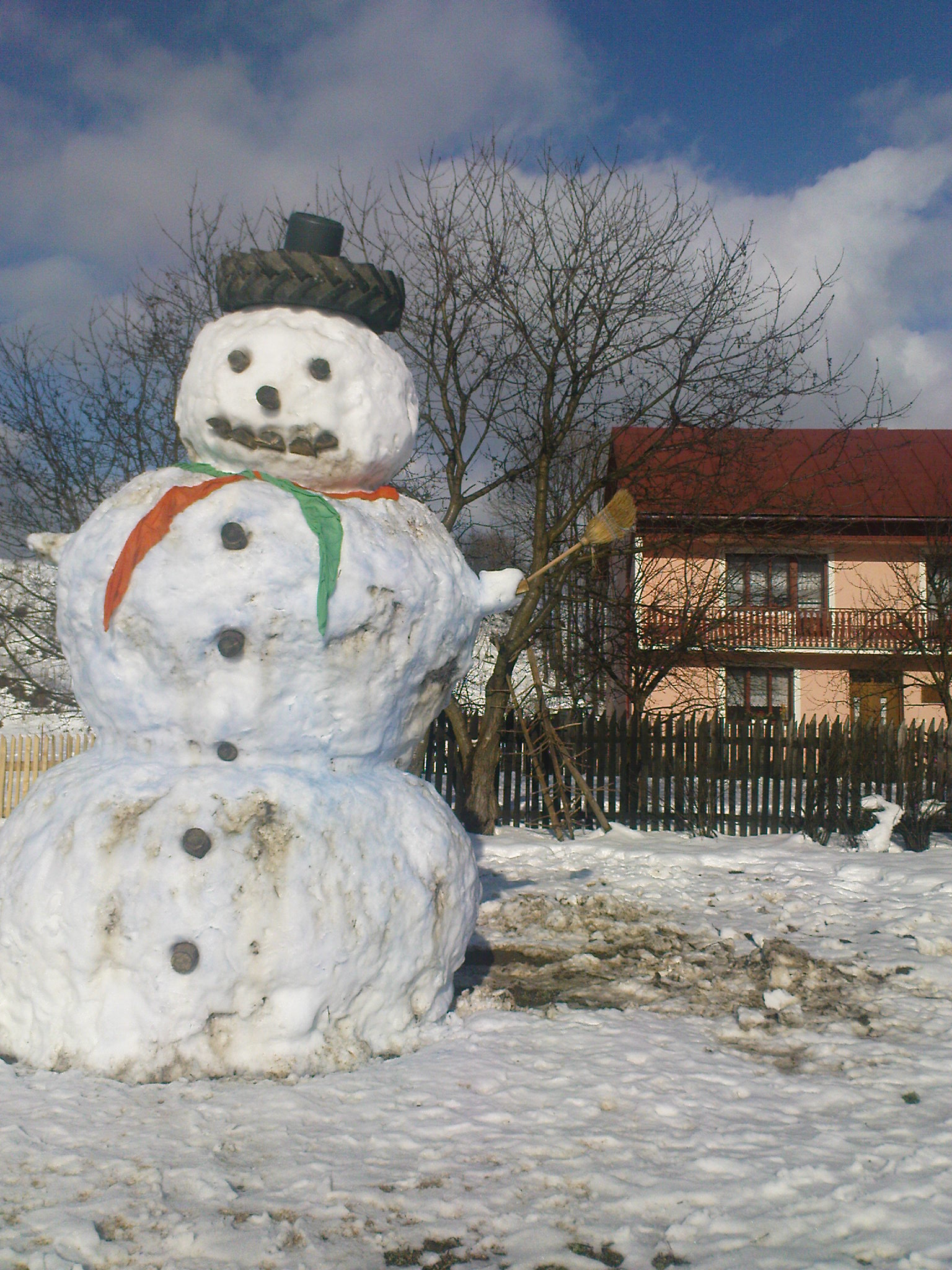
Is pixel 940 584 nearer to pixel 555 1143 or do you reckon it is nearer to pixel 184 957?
pixel 555 1143

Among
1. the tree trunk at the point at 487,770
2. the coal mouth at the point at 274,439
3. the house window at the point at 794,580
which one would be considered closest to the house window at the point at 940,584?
the house window at the point at 794,580

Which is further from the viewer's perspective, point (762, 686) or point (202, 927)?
point (762, 686)

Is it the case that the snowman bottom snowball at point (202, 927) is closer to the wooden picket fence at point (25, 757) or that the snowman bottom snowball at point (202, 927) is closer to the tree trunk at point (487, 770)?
the tree trunk at point (487, 770)

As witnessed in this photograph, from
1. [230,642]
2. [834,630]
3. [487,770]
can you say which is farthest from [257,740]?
[834,630]

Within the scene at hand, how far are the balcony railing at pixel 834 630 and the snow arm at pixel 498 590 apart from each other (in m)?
9.80

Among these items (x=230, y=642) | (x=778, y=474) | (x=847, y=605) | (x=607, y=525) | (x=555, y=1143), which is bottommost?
(x=555, y=1143)

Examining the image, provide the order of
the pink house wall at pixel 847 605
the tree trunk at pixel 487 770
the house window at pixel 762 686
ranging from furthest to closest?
the house window at pixel 762 686, the pink house wall at pixel 847 605, the tree trunk at pixel 487 770

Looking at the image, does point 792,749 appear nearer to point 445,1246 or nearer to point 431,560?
point 431,560

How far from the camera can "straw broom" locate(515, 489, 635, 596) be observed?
4086mm

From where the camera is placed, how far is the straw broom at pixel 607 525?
4.09 metres

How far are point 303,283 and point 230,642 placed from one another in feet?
5.03

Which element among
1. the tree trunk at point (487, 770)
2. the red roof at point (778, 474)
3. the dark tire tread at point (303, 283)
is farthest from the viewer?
the red roof at point (778, 474)

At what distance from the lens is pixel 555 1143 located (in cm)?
278

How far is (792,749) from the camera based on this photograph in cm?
1021
